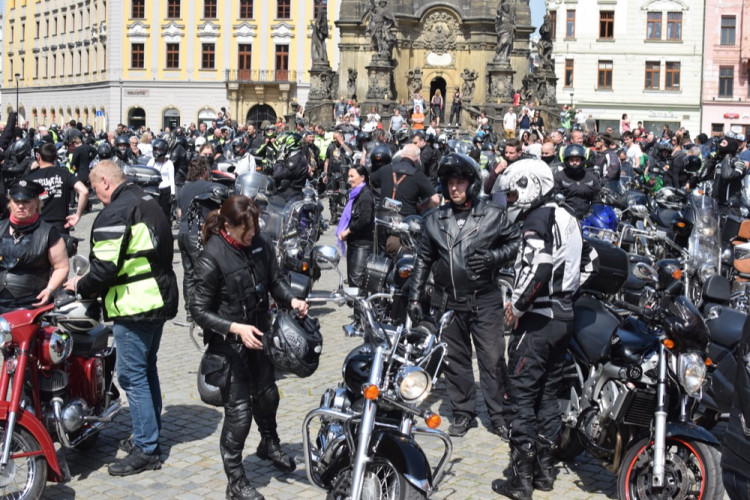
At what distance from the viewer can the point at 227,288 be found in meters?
6.42

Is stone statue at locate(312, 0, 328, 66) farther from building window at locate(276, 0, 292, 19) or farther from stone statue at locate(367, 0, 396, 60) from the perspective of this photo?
building window at locate(276, 0, 292, 19)

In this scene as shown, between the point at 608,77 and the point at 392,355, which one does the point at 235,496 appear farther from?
the point at 608,77

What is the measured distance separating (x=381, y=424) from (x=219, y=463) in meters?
2.07

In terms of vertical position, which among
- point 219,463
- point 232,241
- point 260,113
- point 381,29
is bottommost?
point 219,463

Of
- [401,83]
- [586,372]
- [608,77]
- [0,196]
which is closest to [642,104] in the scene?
[608,77]

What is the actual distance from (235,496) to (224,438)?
36 cm

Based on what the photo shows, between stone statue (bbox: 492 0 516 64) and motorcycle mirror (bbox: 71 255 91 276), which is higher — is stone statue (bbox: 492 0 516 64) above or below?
above

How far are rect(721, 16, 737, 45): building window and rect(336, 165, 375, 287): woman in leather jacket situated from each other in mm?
59429

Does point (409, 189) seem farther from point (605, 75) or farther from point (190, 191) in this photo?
point (605, 75)

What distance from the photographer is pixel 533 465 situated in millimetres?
6816

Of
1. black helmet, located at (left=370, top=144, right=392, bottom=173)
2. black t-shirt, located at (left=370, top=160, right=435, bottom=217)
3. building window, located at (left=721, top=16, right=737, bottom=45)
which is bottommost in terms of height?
black t-shirt, located at (left=370, top=160, right=435, bottom=217)

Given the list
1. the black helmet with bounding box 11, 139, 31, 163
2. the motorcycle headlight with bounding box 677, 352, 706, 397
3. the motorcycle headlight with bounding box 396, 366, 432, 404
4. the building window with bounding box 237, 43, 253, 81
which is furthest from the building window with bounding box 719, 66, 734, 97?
the motorcycle headlight with bounding box 396, 366, 432, 404

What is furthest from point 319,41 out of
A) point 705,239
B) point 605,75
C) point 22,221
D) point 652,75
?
point 22,221

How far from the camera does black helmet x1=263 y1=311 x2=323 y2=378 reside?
6.08m
